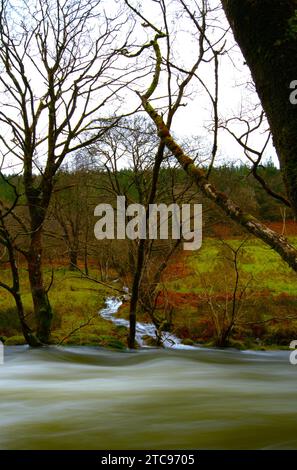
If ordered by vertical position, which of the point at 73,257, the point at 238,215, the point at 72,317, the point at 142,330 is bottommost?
the point at 142,330

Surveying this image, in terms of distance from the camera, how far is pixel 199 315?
1541 cm

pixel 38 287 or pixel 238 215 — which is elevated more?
pixel 238 215

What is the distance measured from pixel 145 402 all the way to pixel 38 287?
21.9ft

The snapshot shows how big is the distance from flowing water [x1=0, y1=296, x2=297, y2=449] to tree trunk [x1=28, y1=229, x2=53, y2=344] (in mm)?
921

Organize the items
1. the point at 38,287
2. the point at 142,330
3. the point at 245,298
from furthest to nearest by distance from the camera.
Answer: the point at 142,330 < the point at 245,298 < the point at 38,287

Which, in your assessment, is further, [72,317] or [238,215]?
[72,317]

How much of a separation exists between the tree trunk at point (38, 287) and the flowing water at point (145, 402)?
0.92m

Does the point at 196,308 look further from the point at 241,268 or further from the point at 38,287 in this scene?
the point at 38,287

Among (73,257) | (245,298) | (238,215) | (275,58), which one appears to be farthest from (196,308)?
(275,58)

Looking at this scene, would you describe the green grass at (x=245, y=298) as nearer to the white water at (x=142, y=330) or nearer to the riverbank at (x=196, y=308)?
the riverbank at (x=196, y=308)

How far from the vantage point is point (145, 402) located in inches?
211

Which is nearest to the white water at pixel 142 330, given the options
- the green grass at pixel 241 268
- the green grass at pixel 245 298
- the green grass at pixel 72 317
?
the green grass at pixel 72 317

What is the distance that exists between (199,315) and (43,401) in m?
10.2

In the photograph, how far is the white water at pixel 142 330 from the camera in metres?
12.6
